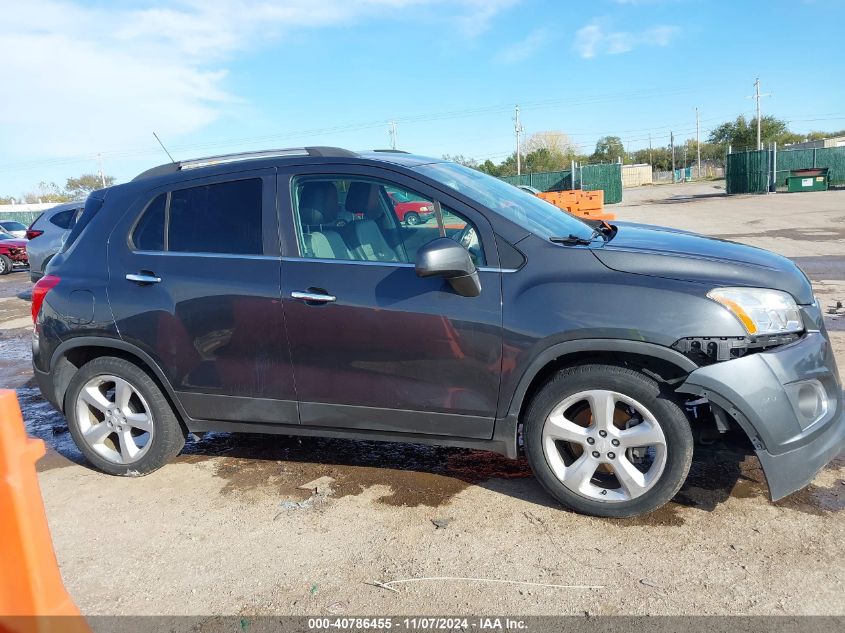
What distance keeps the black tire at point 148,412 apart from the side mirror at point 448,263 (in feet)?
6.37

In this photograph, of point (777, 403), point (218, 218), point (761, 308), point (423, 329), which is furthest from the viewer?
point (218, 218)

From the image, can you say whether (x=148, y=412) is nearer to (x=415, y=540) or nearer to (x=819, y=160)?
(x=415, y=540)

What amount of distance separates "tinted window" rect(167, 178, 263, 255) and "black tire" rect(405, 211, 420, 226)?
0.84 metres

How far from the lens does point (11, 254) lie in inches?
784

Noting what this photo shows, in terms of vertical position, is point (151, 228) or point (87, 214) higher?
point (87, 214)

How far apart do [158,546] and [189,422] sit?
2.82 ft

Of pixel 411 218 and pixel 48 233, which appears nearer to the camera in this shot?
pixel 411 218

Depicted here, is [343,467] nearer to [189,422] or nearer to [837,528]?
[189,422]

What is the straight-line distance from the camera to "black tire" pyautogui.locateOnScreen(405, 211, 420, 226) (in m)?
3.73

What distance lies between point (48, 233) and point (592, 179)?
106 feet

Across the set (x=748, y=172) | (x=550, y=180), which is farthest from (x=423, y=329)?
(x=550, y=180)

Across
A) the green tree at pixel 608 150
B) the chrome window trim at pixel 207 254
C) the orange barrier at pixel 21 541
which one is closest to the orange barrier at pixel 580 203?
the chrome window trim at pixel 207 254

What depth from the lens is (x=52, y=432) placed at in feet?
17.4

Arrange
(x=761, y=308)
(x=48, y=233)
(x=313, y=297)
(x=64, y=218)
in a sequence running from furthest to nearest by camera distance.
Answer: (x=64, y=218) < (x=48, y=233) < (x=313, y=297) < (x=761, y=308)
